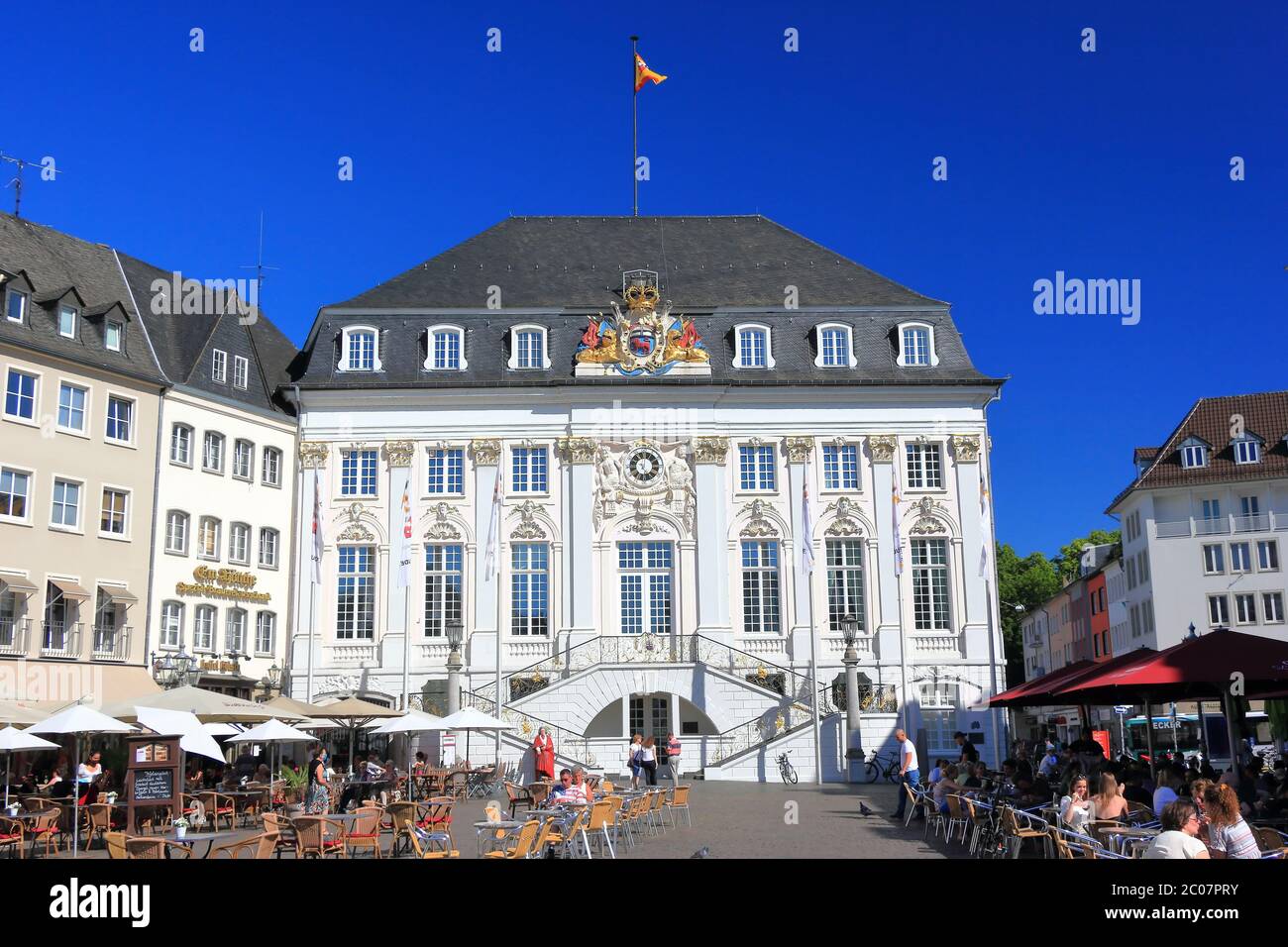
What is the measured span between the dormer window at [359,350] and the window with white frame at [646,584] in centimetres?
1027

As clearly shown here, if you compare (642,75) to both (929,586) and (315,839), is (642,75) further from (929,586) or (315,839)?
(315,839)

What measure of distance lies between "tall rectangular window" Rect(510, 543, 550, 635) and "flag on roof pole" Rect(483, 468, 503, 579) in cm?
106

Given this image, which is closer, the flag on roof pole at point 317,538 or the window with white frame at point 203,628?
the window with white frame at point 203,628

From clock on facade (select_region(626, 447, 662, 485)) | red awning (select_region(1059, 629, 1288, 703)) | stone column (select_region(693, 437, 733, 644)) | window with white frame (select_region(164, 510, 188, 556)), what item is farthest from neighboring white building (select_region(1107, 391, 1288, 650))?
red awning (select_region(1059, 629, 1288, 703))

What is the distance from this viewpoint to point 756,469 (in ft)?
140

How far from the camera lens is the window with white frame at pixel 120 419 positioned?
36438 mm

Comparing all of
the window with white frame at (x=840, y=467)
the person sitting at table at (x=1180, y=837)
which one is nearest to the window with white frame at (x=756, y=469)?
the window with white frame at (x=840, y=467)

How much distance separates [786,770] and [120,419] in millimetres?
21066

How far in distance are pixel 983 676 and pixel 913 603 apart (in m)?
3.11

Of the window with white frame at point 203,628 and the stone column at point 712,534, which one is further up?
the stone column at point 712,534

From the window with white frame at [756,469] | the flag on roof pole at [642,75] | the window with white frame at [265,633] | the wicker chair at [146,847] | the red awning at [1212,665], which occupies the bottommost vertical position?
the wicker chair at [146,847]

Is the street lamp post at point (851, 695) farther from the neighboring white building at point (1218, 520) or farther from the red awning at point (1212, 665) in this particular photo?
the neighboring white building at point (1218, 520)

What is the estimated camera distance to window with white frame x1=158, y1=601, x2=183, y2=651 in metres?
36.7
